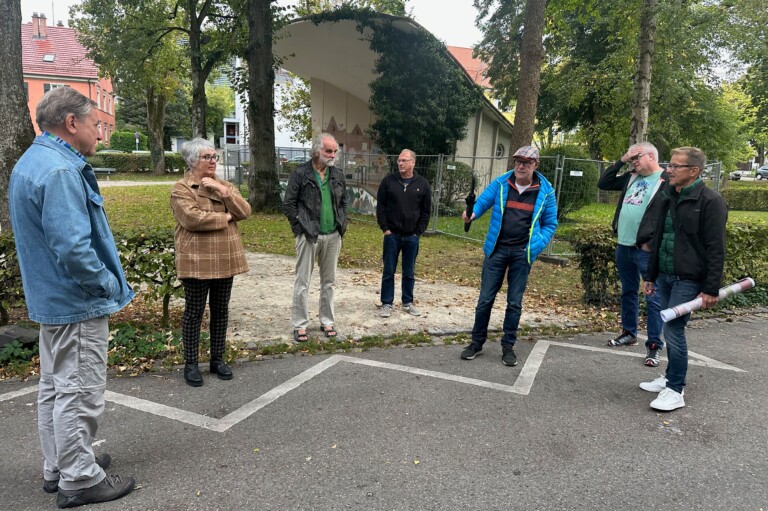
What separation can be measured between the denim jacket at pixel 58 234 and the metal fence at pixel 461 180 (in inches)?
369

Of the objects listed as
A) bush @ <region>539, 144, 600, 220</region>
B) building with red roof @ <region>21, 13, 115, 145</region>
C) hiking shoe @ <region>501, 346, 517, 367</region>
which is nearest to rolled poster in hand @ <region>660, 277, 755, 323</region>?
hiking shoe @ <region>501, 346, 517, 367</region>

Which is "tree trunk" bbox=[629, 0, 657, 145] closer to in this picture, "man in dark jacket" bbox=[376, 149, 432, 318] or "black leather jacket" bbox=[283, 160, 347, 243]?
"man in dark jacket" bbox=[376, 149, 432, 318]

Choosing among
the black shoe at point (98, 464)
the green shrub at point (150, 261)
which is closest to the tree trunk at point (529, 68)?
the green shrub at point (150, 261)

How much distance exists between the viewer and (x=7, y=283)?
191 inches

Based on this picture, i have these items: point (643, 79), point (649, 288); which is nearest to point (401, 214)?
point (649, 288)

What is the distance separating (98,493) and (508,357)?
3.48 metres

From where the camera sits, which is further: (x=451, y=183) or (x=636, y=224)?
(x=451, y=183)

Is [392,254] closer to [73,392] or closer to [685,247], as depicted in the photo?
[685,247]

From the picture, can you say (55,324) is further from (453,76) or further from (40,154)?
(453,76)

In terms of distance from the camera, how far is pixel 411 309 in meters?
6.53

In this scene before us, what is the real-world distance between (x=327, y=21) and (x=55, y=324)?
17206mm

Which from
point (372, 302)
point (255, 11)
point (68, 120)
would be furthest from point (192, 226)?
point (255, 11)

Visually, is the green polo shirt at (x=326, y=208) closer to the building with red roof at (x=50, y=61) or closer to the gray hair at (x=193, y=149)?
the gray hair at (x=193, y=149)

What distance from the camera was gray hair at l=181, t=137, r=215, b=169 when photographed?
154 inches
